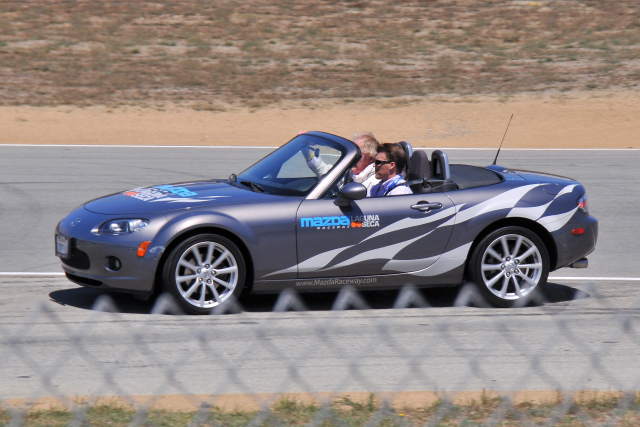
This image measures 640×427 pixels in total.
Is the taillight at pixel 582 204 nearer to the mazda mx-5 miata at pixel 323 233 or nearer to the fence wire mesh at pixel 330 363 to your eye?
the mazda mx-5 miata at pixel 323 233

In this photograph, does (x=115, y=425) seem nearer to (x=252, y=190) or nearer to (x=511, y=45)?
(x=252, y=190)

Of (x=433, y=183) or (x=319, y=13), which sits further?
(x=319, y=13)

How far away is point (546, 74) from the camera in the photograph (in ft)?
87.8

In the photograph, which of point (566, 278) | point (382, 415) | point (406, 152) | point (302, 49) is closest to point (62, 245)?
point (406, 152)

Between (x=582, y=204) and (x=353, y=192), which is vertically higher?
(x=353, y=192)

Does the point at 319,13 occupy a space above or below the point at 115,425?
above

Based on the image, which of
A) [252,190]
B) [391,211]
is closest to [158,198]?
[252,190]

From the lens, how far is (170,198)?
22.9 ft

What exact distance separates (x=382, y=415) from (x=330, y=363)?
1.34m

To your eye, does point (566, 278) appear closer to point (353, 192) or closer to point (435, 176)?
point (435, 176)

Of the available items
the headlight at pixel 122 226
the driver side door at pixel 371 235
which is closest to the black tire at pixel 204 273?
the headlight at pixel 122 226

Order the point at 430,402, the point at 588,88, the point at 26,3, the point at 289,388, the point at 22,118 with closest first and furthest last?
the point at 430,402
the point at 289,388
the point at 22,118
the point at 588,88
the point at 26,3

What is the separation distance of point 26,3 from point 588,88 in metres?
20.1

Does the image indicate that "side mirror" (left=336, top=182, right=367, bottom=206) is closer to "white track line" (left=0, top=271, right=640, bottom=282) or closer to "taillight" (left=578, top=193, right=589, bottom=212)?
"taillight" (left=578, top=193, right=589, bottom=212)
